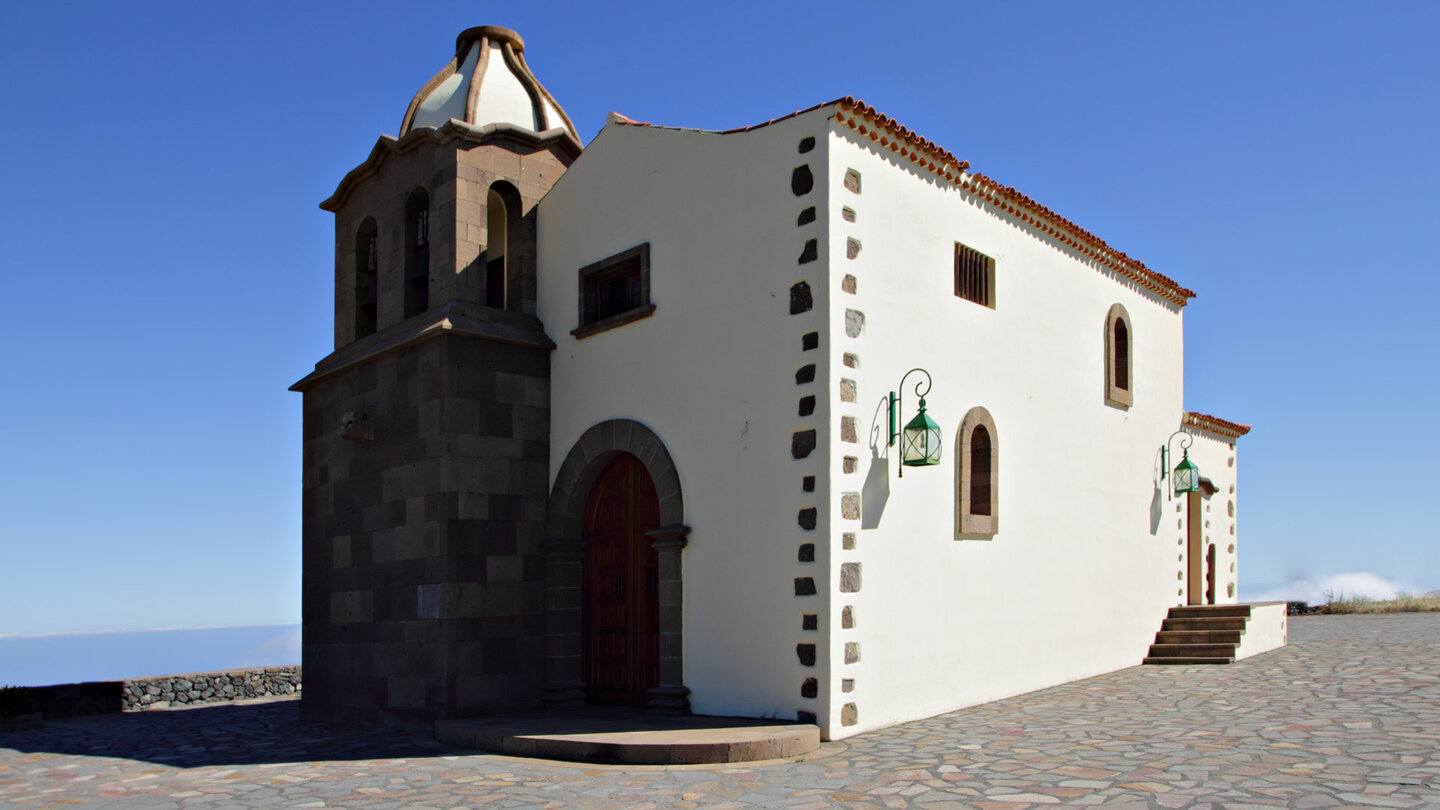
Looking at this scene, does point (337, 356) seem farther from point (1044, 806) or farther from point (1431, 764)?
point (1431, 764)

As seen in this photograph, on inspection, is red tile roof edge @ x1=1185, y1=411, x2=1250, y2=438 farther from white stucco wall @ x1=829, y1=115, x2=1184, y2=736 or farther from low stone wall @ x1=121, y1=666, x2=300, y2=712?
low stone wall @ x1=121, y1=666, x2=300, y2=712

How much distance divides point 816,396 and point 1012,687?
4067 millimetres

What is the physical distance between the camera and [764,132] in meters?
9.50

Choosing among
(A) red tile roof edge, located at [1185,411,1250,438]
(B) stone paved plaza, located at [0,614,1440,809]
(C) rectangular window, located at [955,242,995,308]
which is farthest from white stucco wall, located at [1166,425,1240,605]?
(C) rectangular window, located at [955,242,995,308]

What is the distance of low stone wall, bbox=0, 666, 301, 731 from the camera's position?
13.1 metres

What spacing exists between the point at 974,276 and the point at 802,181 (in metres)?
2.66

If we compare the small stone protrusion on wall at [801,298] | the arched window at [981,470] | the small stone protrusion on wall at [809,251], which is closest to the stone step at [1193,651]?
the arched window at [981,470]

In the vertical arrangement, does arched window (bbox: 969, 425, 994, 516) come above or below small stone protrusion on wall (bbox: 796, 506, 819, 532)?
above

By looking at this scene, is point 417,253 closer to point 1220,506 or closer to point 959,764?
point 959,764

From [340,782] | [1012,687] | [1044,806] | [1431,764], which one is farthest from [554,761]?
[1431,764]

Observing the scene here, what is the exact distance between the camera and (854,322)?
356 inches

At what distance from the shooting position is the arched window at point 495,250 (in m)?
12.5

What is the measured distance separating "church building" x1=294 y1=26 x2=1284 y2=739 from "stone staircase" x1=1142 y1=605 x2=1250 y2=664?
16 centimetres

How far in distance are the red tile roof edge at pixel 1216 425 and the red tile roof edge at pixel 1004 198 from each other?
1.65 m
